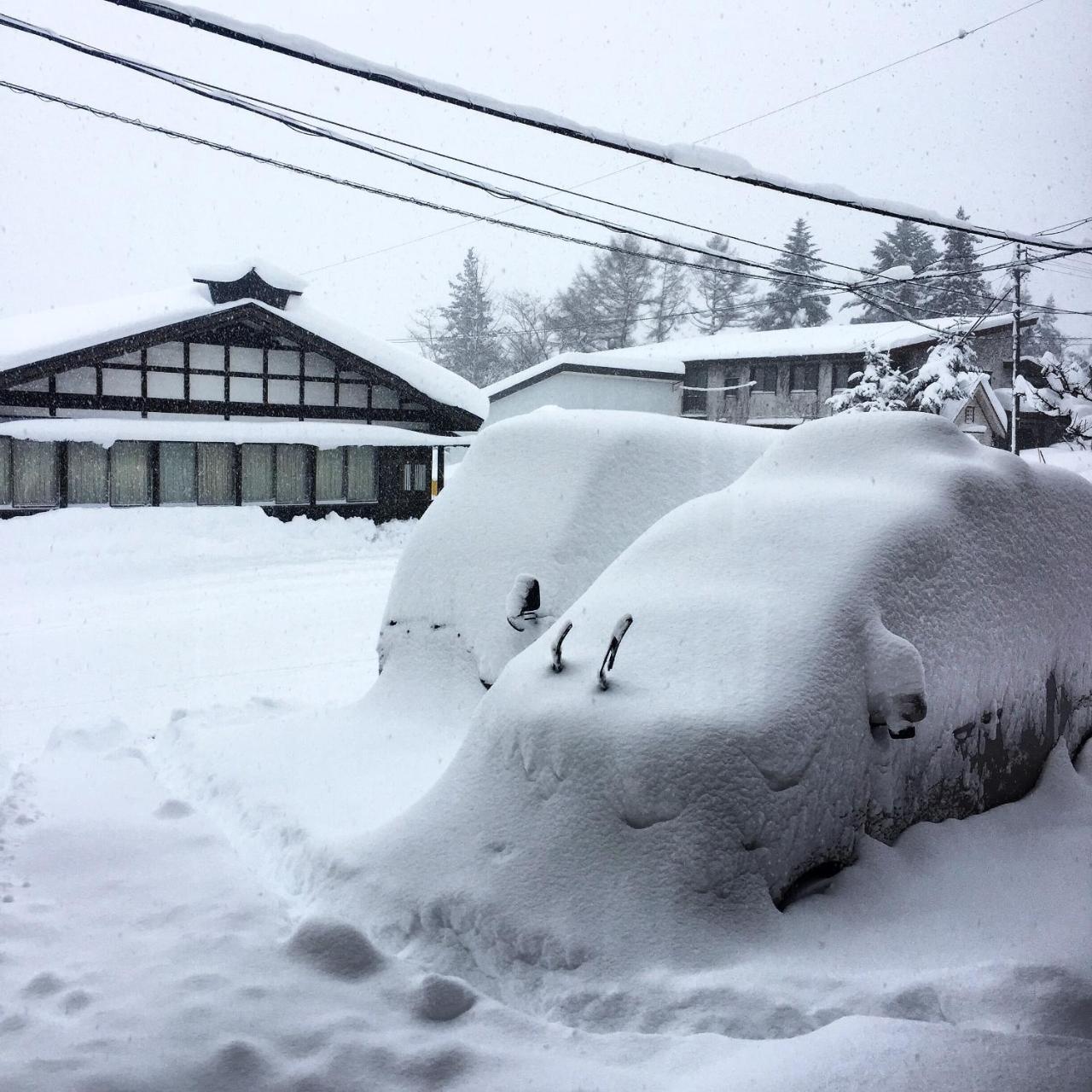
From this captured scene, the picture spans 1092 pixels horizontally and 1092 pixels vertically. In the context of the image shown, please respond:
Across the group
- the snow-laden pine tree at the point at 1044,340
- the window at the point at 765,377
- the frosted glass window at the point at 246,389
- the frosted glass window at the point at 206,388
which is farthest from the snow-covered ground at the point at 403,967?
the snow-laden pine tree at the point at 1044,340

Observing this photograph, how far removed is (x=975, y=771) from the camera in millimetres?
3750

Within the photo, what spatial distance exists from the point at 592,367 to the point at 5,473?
62.6 feet

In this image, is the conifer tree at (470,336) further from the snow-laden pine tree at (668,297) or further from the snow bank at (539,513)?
the snow bank at (539,513)

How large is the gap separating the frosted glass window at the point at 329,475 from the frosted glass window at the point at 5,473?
715cm

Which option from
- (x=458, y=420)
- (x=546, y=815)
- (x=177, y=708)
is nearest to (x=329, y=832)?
(x=546, y=815)

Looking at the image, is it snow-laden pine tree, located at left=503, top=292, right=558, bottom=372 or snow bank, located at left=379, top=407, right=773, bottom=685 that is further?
snow-laden pine tree, located at left=503, top=292, right=558, bottom=372

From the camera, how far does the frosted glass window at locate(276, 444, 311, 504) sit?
24.3 meters

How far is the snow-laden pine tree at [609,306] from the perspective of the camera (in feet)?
163

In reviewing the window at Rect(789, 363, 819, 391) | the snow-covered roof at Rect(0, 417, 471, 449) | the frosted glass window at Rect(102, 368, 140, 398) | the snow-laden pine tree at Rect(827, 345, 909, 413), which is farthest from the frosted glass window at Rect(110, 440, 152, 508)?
the window at Rect(789, 363, 819, 391)

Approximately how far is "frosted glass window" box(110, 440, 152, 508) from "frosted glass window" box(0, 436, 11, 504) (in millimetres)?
2089

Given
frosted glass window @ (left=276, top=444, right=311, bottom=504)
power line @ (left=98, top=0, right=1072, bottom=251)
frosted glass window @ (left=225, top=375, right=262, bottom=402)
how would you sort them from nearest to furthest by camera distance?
power line @ (left=98, top=0, right=1072, bottom=251), frosted glass window @ (left=225, top=375, right=262, bottom=402), frosted glass window @ (left=276, top=444, right=311, bottom=504)

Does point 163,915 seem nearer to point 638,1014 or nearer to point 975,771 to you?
point 638,1014

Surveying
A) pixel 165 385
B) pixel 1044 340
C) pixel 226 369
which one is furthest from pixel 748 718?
pixel 1044 340

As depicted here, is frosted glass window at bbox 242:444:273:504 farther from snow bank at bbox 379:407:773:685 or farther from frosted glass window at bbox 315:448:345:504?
snow bank at bbox 379:407:773:685
